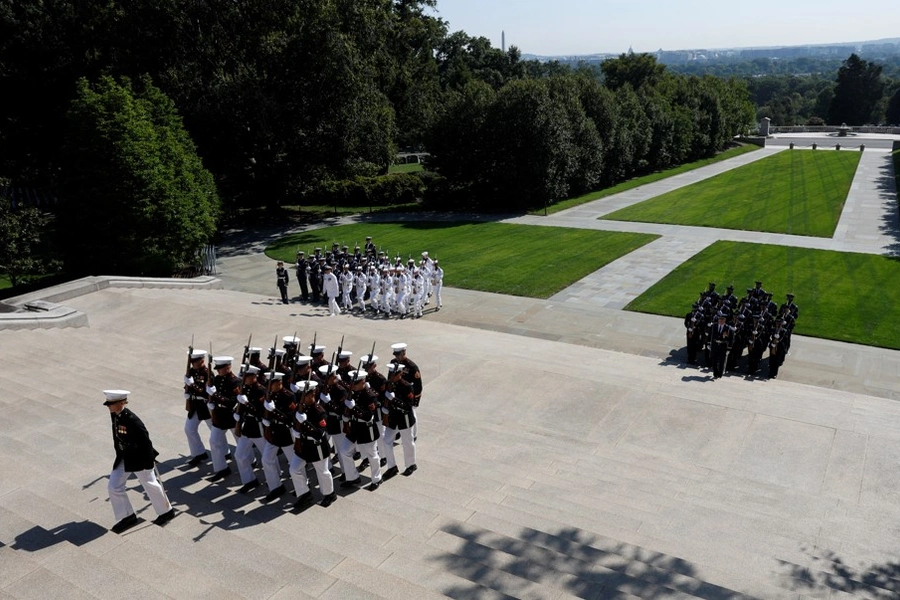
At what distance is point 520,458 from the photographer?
10.3 meters

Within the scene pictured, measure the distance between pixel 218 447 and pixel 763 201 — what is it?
37725 mm

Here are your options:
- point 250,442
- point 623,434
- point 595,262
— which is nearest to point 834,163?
point 595,262

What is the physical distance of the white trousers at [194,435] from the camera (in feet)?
32.2

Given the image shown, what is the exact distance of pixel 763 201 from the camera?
1563 inches

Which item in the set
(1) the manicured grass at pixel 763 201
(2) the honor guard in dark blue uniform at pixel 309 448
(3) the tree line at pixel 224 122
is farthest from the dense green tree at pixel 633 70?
(2) the honor guard in dark blue uniform at pixel 309 448

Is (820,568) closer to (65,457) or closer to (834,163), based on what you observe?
(65,457)

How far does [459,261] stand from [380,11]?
694 inches

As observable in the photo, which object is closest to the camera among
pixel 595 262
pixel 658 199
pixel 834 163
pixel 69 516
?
pixel 69 516

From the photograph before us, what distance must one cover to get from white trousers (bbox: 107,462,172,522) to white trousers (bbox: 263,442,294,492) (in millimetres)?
1256

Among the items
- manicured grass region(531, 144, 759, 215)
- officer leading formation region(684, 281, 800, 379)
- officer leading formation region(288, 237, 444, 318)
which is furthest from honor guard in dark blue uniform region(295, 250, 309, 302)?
manicured grass region(531, 144, 759, 215)

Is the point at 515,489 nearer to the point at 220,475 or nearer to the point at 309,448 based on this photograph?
the point at 309,448

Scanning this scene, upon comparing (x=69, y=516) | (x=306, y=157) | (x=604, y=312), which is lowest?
(x=604, y=312)

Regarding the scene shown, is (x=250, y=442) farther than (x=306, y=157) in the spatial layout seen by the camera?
No

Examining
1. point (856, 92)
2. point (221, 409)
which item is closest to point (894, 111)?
point (856, 92)
